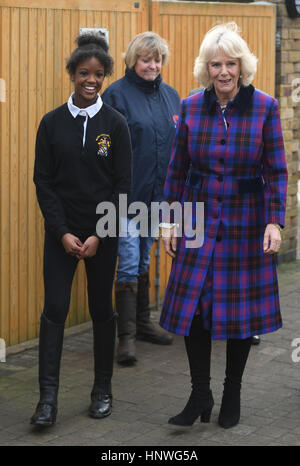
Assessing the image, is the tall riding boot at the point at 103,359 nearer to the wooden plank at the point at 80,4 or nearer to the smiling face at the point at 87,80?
the smiling face at the point at 87,80

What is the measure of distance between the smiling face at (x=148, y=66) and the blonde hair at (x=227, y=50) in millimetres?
1313

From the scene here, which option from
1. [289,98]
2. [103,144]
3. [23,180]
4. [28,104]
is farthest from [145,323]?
[289,98]

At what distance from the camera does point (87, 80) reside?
16.8 feet

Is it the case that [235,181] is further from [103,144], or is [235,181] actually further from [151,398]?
[151,398]

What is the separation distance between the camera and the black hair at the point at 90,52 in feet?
16.7

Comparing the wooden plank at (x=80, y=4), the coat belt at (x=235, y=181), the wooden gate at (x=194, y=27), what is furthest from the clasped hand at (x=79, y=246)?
the wooden gate at (x=194, y=27)

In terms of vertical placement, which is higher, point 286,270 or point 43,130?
point 43,130

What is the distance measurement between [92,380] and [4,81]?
192 centimetres

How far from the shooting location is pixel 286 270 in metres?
9.13

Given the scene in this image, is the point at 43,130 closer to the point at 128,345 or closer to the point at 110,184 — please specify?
the point at 110,184

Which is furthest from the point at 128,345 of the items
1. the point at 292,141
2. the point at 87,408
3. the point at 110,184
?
the point at 292,141

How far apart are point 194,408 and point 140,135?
1974 millimetres

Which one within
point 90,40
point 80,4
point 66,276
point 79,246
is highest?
point 80,4

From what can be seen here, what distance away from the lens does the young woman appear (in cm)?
506
